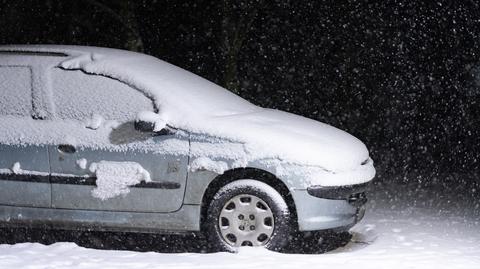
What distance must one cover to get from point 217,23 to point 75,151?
7591 millimetres

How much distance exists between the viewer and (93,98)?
659cm

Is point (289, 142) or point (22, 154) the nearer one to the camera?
point (289, 142)

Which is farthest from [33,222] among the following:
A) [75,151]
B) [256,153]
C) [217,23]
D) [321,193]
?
[217,23]

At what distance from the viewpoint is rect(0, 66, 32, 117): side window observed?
6668 millimetres

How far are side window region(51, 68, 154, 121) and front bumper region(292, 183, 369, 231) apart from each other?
1383mm

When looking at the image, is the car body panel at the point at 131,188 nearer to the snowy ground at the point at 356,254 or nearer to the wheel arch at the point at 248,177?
the wheel arch at the point at 248,177

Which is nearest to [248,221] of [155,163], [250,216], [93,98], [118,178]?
[250,216]

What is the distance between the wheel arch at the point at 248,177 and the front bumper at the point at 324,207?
98 mm

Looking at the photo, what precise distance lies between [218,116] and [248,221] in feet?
2.88

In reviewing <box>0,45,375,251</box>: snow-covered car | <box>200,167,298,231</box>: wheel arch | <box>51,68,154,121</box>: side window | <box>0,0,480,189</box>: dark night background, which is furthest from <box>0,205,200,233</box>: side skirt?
<box>0,0,480,189</box>: dark night background

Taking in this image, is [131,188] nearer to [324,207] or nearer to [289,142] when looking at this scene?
[289,142]

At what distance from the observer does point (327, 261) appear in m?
5.83

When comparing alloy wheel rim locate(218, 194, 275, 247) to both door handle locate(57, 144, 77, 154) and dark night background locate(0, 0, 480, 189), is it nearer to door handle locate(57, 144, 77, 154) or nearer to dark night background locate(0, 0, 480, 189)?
door handle locate(57, 144, 77, 154)

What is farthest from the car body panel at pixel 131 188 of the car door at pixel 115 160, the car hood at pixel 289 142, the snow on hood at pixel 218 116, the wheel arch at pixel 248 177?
the car hood at pixel 289 142
